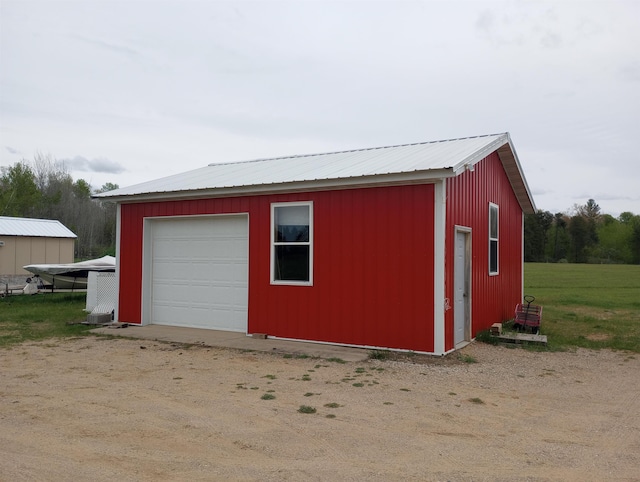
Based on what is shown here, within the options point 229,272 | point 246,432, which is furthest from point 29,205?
point 246,432

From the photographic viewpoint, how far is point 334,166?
34.7ft

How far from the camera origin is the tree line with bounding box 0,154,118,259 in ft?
135

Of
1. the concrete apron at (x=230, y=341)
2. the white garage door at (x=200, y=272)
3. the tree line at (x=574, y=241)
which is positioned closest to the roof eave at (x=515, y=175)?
the concrete apron at (x=230, y=341)

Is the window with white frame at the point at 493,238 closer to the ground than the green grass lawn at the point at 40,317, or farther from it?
farther from it

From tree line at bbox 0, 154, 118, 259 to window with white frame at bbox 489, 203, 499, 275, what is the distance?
3895 centimetres

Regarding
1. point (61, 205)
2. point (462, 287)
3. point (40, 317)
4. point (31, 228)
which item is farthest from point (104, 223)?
point (462, 287)

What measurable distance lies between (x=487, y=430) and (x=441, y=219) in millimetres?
3865

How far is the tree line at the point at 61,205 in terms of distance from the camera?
41250 millimetres

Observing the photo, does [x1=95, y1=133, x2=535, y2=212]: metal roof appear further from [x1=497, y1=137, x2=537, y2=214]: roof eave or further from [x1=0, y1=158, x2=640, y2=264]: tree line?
[x1=0, y1=158, x2=640, y2=264]: tree line

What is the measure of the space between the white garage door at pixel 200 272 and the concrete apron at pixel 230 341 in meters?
0.29

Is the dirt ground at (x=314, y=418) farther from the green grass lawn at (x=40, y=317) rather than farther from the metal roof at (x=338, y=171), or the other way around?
the metal roof at (x=338, y=171)

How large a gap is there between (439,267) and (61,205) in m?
46.7

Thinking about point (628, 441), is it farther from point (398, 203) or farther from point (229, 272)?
point (229, 272)

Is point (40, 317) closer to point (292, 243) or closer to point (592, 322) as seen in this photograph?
point (292, 243)
